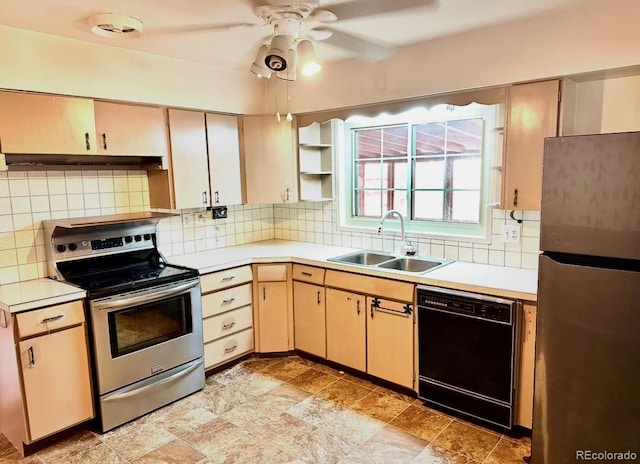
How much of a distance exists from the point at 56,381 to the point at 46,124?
147cm

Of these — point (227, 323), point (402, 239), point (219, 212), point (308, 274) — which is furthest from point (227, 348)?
point (402, 239)

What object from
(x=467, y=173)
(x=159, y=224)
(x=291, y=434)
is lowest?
(x=291, y=434)

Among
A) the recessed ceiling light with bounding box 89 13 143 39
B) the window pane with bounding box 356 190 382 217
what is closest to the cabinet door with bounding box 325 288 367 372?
the window pane with bounding box 356 190 382 217

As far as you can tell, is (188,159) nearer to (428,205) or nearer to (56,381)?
(56,381)

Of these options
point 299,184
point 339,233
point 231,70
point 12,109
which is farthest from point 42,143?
point 339,233

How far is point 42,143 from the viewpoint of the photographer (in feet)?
8.32

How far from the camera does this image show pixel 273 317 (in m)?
3.55

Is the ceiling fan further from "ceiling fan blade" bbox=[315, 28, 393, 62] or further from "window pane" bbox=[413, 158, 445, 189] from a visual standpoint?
"window pane" bbox=[413, 158, 445, 189]

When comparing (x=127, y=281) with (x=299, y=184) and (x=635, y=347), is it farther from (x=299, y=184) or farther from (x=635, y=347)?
(x=635, y=347)

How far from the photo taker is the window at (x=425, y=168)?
313cm

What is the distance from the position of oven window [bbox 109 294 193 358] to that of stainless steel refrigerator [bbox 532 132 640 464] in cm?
218

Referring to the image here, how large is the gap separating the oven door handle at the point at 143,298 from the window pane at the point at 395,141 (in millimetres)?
1849

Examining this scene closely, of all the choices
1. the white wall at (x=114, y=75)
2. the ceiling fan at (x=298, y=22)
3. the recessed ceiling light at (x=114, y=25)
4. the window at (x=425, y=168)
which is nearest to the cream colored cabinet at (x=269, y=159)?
the white wall at (x=114, y=75)

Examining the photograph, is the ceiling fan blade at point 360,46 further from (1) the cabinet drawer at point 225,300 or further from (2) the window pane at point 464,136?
(1) the cabinet drawer at point 225,300
